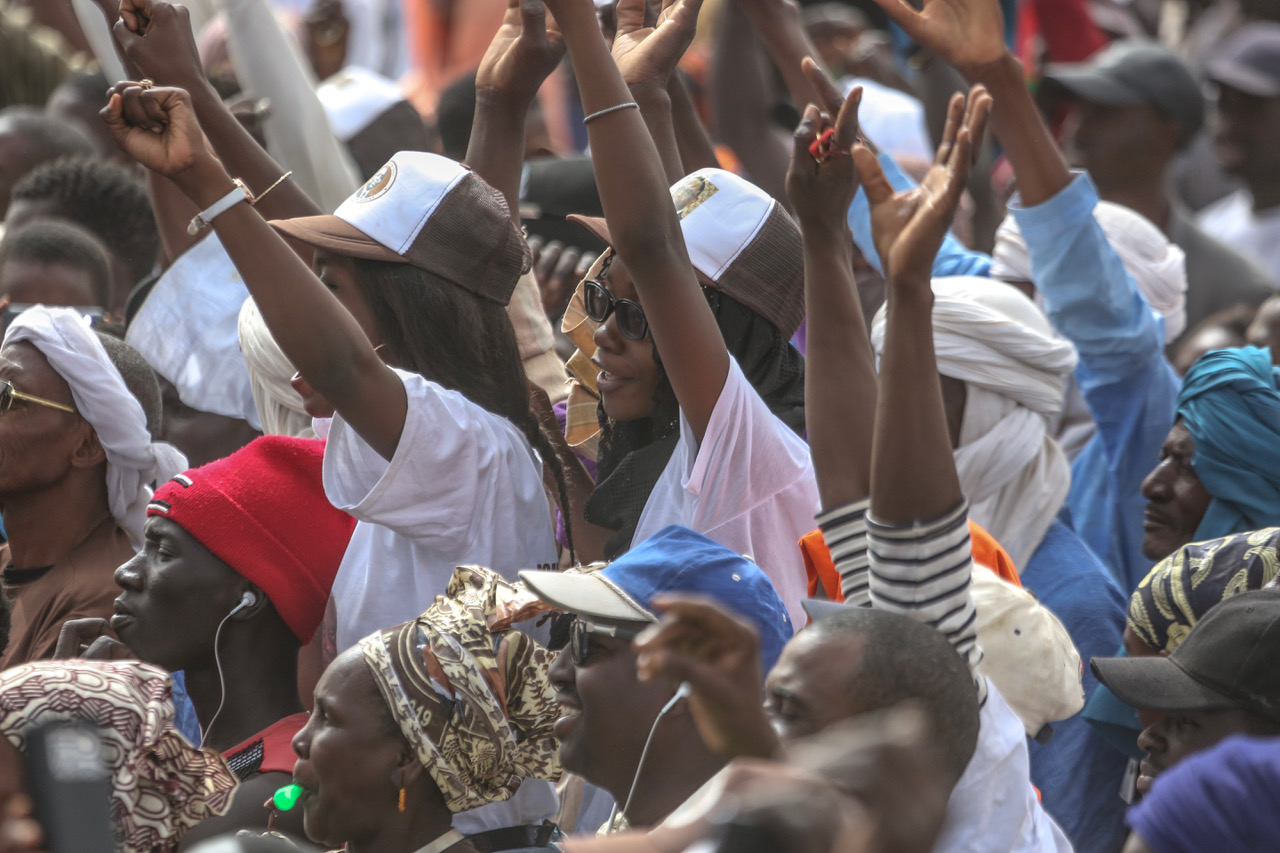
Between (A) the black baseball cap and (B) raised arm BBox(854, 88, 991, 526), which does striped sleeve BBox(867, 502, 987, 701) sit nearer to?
(B) raised arm BBox(854, 88, 991, 526)

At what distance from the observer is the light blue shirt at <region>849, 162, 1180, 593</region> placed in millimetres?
4605

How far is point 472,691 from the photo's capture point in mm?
3178

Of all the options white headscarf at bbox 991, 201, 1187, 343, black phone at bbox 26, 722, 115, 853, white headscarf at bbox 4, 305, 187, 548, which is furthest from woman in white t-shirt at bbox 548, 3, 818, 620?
black phone at bbox 26, 722, 115, 853

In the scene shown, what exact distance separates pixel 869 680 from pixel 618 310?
1358 millimetres

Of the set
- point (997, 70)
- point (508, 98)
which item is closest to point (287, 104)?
point (508, 98)

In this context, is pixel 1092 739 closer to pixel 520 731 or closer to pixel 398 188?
pixel 520 731

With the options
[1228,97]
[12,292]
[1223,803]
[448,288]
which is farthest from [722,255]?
[1228,97]

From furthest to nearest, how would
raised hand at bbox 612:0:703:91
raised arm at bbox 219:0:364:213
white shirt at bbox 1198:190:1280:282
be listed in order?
1. white shirt at bbox 1198:190:1280:282
2. raised arm at bbox 219:0:364:213
3. raised hand at bbox 612:0:703:91

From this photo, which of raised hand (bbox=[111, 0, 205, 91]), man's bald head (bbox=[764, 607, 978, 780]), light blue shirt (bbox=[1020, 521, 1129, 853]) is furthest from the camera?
raised hand (bbox=[111, 0, 205, 91])

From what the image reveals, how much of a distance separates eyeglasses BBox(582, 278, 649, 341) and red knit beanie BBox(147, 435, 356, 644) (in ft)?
2.53

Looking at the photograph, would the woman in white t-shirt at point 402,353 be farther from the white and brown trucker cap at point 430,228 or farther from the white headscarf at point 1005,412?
the white headscarf at point 1005,412

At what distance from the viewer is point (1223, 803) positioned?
74.3 inches

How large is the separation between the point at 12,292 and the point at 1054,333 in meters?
3.37

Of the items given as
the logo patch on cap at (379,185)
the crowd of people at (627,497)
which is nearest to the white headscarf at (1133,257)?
the crowd of people at (627,497)
